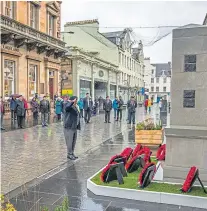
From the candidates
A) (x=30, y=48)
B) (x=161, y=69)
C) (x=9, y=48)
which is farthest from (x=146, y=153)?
(x=161, y=69)

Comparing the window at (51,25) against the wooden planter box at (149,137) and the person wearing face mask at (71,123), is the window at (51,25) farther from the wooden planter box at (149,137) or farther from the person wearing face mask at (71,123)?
the wooden planter box at (149,137)

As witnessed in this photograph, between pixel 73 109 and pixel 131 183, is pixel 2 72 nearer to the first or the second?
pixel 73 109

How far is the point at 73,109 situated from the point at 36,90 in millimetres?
16336

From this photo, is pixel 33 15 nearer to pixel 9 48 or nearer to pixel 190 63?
pixel 9 48

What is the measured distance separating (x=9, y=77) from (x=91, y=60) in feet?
44.5

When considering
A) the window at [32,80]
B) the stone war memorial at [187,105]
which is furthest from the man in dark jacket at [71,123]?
the window at [32,80]

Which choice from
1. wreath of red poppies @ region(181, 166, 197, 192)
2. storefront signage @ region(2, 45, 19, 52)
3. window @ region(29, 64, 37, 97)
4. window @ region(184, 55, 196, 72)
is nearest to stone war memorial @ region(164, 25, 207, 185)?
window @ region(184, 55, 196, 72)

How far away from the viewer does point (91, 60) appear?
32781 mm

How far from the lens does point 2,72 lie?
64.1ft

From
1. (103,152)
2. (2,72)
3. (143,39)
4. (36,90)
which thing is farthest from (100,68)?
(103,152)

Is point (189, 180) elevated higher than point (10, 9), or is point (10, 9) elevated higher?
point (10, 9)

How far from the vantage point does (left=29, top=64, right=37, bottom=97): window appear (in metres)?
23.1

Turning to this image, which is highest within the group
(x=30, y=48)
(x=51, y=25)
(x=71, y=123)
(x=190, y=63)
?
(x=51, y=25)

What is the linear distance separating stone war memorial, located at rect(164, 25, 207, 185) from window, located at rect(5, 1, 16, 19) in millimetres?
17857
